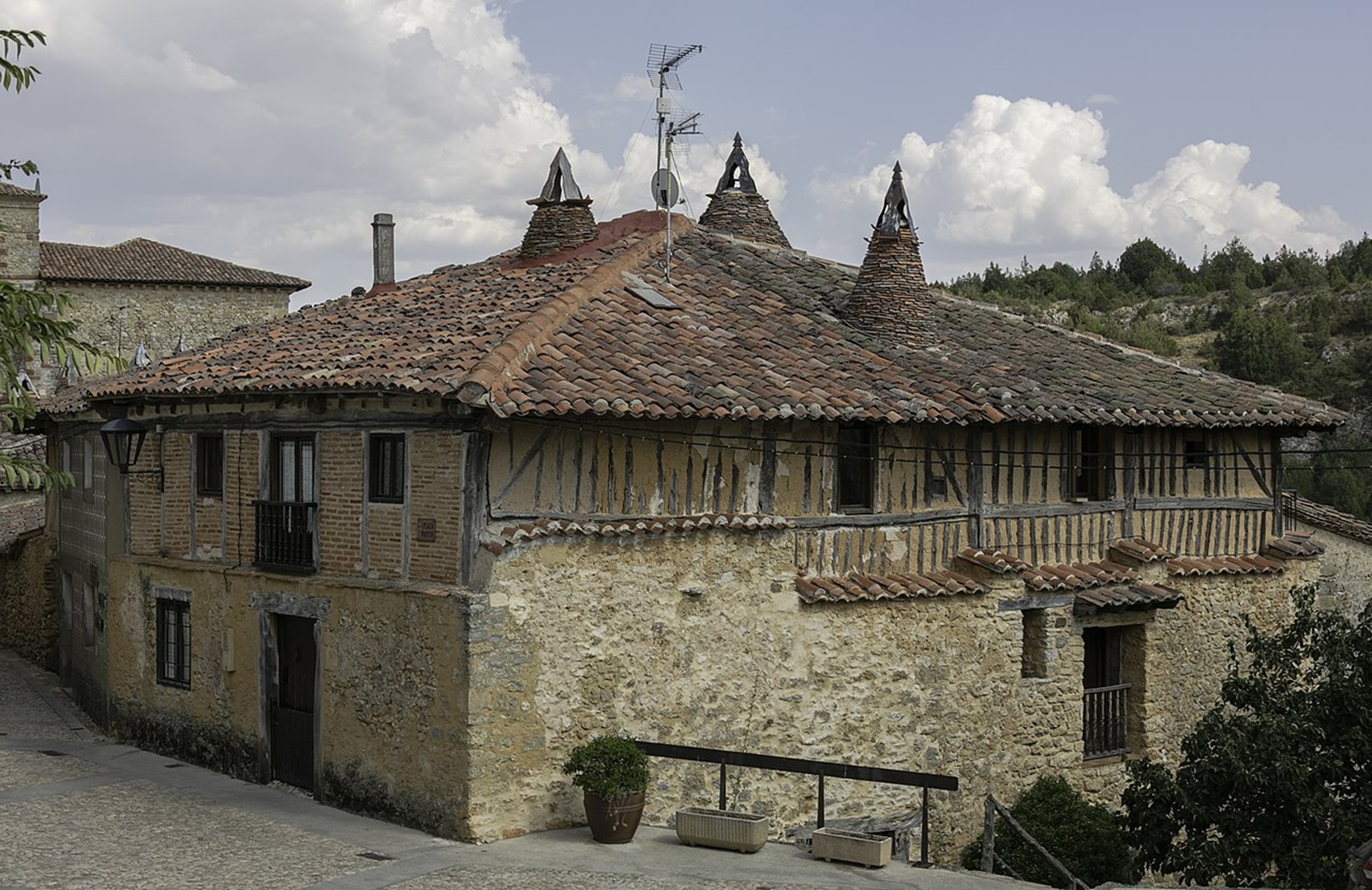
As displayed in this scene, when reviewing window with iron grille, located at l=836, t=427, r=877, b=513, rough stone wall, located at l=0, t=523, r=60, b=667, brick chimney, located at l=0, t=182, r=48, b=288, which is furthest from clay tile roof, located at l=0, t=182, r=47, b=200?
window with iron grille, located at l=836, t=427, r=877, b=513

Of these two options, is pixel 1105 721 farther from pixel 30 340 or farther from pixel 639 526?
pixel 30 340

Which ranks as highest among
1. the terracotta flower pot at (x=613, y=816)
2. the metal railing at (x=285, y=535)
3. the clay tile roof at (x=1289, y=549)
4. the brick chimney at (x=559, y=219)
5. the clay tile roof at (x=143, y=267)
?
the clay tile roof at (x=143, y=267)

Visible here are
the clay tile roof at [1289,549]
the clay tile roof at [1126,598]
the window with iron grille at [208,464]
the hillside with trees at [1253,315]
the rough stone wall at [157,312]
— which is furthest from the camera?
the rough stone wall at [157,312]

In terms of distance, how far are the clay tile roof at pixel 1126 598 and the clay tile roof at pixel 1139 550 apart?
14.0 inches

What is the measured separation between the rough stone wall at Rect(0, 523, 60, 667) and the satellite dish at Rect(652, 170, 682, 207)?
1158 centimetres

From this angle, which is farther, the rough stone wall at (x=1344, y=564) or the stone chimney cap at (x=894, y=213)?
the rough stone wall at (x=1344, y=564)

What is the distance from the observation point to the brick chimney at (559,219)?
1930 centimetres

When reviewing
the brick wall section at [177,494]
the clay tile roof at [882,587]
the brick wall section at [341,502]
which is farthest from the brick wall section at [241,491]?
the clay tile roof at [882,587]

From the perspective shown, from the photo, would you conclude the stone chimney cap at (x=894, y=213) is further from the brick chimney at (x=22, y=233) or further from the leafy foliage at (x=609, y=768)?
the brick chimney at (x=22, y=233)

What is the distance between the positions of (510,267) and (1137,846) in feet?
34.3

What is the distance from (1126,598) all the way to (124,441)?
12323mm

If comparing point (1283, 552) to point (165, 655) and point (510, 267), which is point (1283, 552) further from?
point (165, 655)

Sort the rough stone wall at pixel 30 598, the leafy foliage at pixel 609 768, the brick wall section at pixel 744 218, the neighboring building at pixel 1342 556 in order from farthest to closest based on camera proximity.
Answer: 1. the neighboring building at pixel 1342 556
2. the rough stone wall at pixel 30 598
3. the brick wall section at pixel 744 218
4. the leafy foliage at pixel 609 768

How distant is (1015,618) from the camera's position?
16.5 metres
